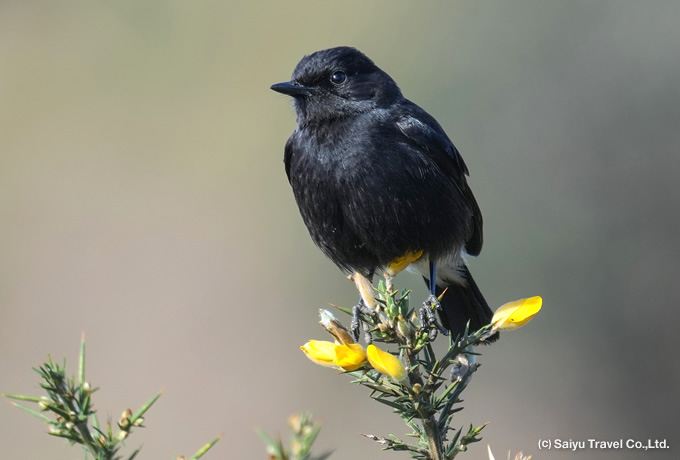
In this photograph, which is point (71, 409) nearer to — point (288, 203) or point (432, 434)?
point (432, 434)

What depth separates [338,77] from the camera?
498 centimetres

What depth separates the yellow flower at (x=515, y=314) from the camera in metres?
2.38

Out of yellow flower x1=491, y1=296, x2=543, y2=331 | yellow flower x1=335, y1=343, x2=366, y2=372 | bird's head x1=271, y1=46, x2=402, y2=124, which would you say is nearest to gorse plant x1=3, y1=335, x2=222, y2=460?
yellow flower x1=335, y1=343, x2=366, y2=372

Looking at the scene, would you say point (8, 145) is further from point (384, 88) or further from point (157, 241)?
point (384, 88)

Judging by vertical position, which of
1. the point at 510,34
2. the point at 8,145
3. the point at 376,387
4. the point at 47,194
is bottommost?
the point at 376,387

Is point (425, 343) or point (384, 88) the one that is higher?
point (384, 88)

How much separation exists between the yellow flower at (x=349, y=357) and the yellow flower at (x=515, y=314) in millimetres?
451

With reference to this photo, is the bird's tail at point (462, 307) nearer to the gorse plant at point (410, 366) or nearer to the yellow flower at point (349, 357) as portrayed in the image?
the gorse plant at point (410, 366)

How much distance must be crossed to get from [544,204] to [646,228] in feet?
3.12

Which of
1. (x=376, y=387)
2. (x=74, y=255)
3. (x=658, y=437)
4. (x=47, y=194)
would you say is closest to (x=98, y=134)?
(x=47, y=194)

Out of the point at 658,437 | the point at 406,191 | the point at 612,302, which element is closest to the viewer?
the point at 406,191

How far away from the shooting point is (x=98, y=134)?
978cm

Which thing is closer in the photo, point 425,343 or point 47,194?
point 425,343

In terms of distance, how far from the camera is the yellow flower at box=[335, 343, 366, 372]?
7.07ft
